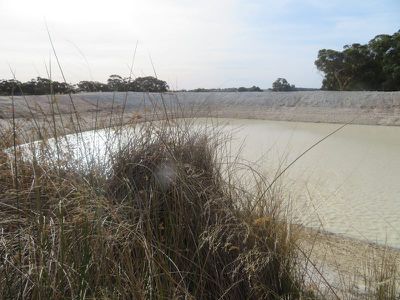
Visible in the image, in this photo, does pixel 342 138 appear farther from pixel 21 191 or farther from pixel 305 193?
Answer: pixel 21 191

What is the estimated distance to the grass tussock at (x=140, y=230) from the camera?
1.28m

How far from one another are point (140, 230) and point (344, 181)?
453cm

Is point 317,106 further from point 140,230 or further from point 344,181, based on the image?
point 140,230

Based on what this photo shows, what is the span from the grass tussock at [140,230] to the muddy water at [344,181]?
538 millimetres

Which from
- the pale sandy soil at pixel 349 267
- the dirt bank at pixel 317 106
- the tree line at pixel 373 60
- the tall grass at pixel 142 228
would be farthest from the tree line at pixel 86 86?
the tree line at pixel 373 60

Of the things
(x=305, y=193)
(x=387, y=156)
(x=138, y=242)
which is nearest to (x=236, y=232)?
(x=138, y=242)

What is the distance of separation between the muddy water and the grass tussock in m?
0.54

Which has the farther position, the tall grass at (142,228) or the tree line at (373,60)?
the tree line at (373,60)

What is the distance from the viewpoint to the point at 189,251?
1.63 m

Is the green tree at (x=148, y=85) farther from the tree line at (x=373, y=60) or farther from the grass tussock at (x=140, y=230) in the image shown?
the tree line at (x=373, y=60)

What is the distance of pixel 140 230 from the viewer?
1503 mm

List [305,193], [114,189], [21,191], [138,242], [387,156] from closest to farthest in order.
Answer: [138,242], [21,191], [114,189], [305,193], [387,156]

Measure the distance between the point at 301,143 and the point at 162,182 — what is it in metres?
7.53

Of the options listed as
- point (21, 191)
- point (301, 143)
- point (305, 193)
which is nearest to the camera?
point (21, 191)
